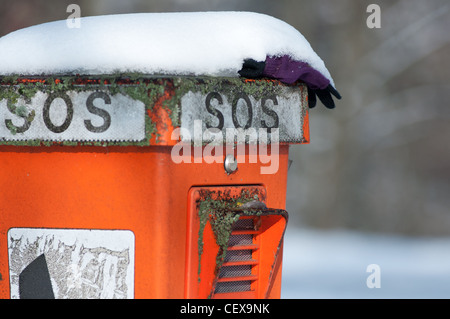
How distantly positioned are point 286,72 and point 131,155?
0.64m

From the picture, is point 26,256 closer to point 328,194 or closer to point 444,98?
point 328,194

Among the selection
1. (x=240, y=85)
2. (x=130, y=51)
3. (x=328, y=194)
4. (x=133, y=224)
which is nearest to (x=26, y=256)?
(x=133, y=224)

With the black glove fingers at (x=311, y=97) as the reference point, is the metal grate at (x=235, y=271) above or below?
below

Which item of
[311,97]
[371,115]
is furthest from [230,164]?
[371,115]

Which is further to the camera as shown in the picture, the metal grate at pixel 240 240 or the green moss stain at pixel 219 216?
the metal grate at pixel 240 240

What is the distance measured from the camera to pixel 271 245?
2420mm

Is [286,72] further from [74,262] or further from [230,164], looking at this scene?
[74,262]

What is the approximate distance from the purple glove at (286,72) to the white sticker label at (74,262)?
677 millimetres

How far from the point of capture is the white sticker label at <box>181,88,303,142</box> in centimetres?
214

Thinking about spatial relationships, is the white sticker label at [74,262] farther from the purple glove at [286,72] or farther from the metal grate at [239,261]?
the purple glove at [286,72]

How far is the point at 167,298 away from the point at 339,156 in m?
7.11

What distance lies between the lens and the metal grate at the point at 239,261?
7.79ft

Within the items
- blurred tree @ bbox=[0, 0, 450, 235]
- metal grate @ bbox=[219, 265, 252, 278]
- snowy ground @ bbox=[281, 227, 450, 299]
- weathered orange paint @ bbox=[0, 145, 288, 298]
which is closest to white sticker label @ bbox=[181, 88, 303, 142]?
weathered orange paint @ bbox=[0, 145, 288, 298]

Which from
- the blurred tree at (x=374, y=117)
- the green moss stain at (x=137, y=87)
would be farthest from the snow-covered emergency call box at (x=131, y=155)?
the blurred tree at (x=374, y=117)
